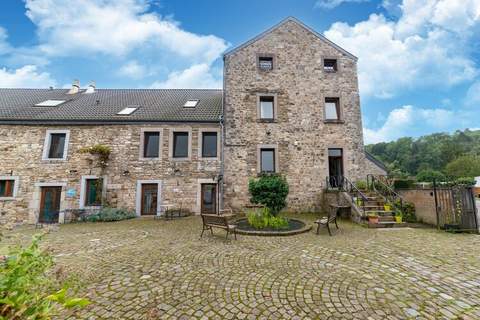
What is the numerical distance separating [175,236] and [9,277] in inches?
189

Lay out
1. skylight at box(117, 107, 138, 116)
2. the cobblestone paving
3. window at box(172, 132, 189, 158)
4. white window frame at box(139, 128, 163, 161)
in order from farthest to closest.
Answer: skylight at box(117, 107, 138, 116) < window at box(172, 132, 189, 158) < white window frame at box(139, 128, 163, 161) < the cobblestone paving

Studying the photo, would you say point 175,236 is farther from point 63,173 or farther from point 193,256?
point 63,173

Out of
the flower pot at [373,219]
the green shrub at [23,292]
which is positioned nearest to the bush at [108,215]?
the green shrub at [23,292]

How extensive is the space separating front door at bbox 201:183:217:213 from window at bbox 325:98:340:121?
7.80 metres

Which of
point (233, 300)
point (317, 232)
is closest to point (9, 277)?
point (233, 300)

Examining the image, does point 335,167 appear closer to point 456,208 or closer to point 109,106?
point 456,208

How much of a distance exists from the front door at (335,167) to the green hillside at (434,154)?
1057 inches

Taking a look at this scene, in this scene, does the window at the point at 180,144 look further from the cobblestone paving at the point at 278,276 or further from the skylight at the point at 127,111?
the cobblestone paving at the point at 278,276

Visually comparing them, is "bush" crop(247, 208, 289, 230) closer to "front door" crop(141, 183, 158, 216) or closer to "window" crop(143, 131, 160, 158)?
"front door" crop(141, 183, 158, 216)

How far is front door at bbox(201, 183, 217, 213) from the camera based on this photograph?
10.8 meters

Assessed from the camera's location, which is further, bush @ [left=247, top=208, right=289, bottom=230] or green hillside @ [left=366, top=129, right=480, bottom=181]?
green hillside @ [left=366, top=129, right=480, bottom=181]

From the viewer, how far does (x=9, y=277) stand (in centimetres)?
188

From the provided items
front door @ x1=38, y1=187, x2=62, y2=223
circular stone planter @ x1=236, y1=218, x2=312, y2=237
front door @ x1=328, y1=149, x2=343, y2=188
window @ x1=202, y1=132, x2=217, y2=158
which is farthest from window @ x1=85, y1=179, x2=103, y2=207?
front door @ x1=328, y1=149, x2=343, y2=188

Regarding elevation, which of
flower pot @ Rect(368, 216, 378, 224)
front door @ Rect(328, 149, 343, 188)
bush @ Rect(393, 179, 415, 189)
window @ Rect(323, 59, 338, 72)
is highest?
window @ Rect(323, 59, 338, 72)
